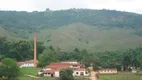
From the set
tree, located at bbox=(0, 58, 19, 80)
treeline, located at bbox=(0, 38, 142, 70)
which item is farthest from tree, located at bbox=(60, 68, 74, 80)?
treeline, located at bbox=(0, 38, 142, 70)

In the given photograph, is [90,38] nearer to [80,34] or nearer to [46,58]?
[80,34]

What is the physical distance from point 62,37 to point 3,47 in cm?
5715

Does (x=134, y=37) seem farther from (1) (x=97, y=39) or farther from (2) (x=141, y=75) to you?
(2) (x=141, y=75)

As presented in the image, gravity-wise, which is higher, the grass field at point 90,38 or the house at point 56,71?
the grass field at point 90,38

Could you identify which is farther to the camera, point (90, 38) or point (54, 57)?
point (90, 38)

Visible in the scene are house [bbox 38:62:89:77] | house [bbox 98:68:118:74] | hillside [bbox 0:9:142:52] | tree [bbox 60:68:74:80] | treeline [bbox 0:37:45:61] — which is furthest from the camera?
hillside [bbox 0:9:142:52]

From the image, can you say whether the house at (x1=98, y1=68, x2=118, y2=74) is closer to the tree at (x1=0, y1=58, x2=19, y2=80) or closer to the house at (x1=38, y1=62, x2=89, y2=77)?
the house at (x1=38, y1=62, x2=89, y2=77)

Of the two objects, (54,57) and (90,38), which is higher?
(90,38)

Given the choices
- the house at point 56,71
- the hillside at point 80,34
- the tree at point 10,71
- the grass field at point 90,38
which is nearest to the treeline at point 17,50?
the house at point 56,71

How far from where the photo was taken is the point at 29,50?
3216 inches

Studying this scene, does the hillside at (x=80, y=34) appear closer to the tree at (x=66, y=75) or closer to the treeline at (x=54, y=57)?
the treeline at (x=54, y=57)

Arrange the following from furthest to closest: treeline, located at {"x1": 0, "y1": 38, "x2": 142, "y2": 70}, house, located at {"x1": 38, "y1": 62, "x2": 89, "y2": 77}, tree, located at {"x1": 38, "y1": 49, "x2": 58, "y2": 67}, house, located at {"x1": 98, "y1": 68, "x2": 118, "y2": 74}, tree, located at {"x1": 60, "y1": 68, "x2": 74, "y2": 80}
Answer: treeline, located at {"x1": 0, "y1": 38, "x2": 142, "y2": 70}, tree, located at {"x1": 38, "y1": 49, "x2": 58, "y2": 67}, house, located at {"x1": 98, "y1": 68, "x2": 118, "y2": 74}, house, located at {"x1": 38, "y1": 62, "x2": 89, "y2": 77}, tree, located at {"x1": 60, "y1": 68, "x2": 74, "y2": 80}

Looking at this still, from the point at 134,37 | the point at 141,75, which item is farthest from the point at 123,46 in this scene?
the point at 141,75

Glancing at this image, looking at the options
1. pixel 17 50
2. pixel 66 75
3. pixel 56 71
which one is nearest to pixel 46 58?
pixel 17 50
